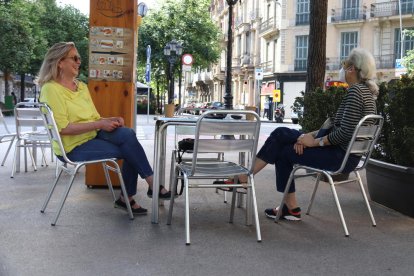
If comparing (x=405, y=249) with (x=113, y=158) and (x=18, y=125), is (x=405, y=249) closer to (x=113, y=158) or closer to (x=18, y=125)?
(x=113, y=158)

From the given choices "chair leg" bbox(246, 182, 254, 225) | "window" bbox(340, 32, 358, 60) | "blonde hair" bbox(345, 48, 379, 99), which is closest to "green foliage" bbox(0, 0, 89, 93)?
"window" bbox(340, 32, 358, 60)

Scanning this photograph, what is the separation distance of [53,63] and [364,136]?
2.78 m

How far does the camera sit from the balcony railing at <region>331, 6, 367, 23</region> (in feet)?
133

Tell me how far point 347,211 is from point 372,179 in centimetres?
61

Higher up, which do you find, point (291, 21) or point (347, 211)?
point (291, 21)

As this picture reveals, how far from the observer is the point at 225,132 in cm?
408

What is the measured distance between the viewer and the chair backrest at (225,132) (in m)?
3.99

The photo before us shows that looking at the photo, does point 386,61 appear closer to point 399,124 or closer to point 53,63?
point 399,124

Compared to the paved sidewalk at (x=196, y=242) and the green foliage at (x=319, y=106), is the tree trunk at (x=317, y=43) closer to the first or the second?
the green foliage at (x=319, y=106)

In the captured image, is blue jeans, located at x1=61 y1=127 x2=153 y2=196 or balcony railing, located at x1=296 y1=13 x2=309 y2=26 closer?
blue jeans, located at x1=61 y1=127 x2=153 y2=196

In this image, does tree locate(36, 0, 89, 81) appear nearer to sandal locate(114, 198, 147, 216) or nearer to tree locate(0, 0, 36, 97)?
tree locate(0, 0, 36, 97)

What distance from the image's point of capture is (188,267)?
3424mm

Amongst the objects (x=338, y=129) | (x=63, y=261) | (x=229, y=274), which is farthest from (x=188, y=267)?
(x=338, y=129)

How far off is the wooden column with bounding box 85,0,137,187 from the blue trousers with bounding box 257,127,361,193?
6.88ft
